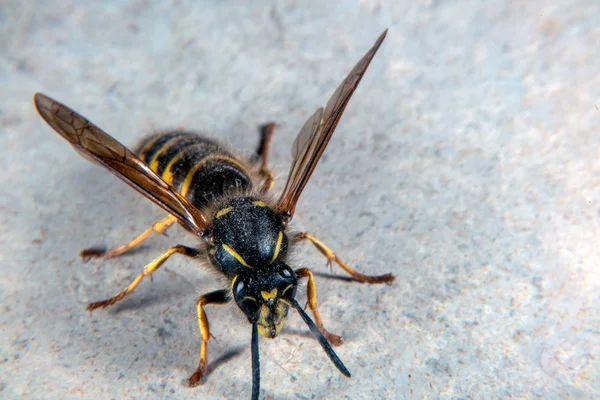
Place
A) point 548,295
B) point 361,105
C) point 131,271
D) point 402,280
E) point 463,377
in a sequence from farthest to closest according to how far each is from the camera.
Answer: point 361,105
point 131,271
point 402,280
point 548,295
point 463,377

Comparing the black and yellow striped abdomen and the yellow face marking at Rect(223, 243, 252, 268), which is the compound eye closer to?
the yellow face marking at Rect(223, 243, 252, 268)

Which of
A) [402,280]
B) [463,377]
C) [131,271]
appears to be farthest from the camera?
[131,271]

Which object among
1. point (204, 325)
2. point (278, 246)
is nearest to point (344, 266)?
point (278, 246)

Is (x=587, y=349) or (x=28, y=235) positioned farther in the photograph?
(x=28, y=235)

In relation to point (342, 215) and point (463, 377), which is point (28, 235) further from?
point (463, 377)

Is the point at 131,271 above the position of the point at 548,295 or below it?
below

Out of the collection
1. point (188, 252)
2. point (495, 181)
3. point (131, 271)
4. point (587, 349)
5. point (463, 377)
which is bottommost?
point (131, 271)

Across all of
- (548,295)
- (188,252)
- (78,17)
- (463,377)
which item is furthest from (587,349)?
(78,17)

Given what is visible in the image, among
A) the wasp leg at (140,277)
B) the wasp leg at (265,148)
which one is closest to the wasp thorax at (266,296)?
the wasp leg at (140,277)

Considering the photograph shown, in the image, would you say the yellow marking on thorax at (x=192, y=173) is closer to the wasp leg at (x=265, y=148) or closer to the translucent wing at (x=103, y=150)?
the wasp leg at (x=265, y=148)
